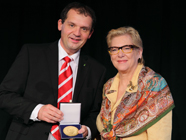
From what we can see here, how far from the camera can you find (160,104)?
1849 mm

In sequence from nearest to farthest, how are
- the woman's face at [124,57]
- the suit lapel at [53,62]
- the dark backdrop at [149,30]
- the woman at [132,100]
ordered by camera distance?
1. the woman at [132,100]
2. the suit lapel at [53,62]
3. the woman's face at [124,57]
4. the dark backdrop at [149,30]

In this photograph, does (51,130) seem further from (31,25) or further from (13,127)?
(31,25)

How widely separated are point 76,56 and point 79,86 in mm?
286

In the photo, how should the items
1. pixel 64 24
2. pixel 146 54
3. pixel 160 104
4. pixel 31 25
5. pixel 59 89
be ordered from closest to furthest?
pixel 160 104, pixel 59 89, pixel 64 24, pixel 31 25, pixel 146 54

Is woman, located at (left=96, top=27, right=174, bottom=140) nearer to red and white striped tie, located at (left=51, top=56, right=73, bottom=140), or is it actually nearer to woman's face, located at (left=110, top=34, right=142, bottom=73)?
woman's face, located at (left=110, top=34, right=142, bottom=73)

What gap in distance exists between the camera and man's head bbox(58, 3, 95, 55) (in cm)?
207

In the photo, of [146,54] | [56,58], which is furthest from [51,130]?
[146,54]

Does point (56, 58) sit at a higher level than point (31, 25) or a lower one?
lower

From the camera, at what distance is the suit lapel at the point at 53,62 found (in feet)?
6.41

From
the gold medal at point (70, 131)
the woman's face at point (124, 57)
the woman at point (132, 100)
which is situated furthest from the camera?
the woman's face at point (124, 57)

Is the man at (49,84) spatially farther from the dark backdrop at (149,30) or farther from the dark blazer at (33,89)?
the dark backdrop at (149,30)

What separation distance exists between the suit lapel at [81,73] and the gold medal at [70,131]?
0.31m

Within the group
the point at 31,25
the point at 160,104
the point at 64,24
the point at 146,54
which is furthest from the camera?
the point at 146,54

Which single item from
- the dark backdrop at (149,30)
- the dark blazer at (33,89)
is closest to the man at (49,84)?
the dark blazer at (33,89)
